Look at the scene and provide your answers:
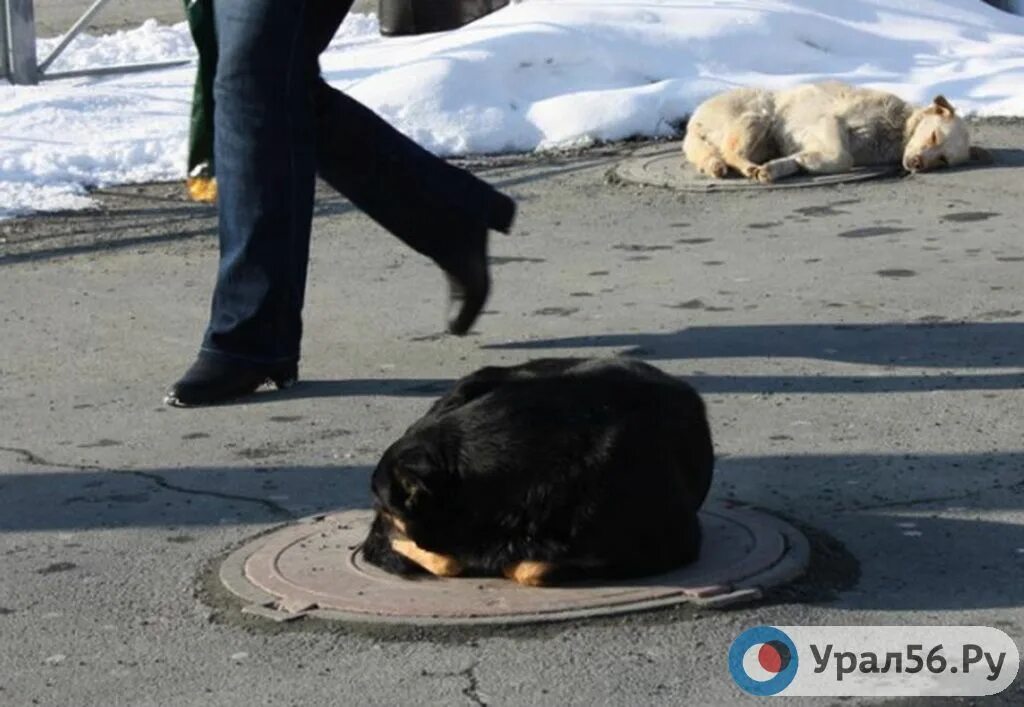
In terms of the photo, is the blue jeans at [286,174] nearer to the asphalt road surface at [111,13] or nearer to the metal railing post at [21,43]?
the metal railing post at [21,43]

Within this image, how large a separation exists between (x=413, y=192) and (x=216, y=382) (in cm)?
82

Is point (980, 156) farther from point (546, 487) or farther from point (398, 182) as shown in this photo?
point (546, 487)

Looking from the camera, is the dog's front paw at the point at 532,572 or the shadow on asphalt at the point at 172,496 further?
the shadow on asphalt at the point at 172,496

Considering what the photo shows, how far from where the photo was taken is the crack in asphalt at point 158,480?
484cm

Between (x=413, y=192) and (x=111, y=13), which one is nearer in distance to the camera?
(x=413, y=192)

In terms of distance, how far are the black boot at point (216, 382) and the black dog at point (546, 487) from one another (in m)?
1.74

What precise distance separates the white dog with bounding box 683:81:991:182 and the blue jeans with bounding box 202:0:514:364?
11.2 feet

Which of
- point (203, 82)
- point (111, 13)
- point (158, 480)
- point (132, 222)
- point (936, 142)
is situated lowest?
point (111, 13)

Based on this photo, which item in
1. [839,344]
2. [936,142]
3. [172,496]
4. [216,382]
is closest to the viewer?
[172,496]

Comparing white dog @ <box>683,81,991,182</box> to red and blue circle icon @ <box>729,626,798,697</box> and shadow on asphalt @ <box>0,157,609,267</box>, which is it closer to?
shadow on asphalt @ <box>0,157,609,267</box>

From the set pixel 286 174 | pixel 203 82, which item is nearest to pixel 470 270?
pixel 286 174

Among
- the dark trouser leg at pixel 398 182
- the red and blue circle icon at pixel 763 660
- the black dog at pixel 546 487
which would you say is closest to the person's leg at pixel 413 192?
the dark trouser leg at pixel 398 182

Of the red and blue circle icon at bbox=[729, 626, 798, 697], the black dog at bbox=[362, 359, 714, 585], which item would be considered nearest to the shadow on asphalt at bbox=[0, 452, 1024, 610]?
the red and blue circle icon at bbox=[729, 626, 798, 697]

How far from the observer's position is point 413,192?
237 inches
